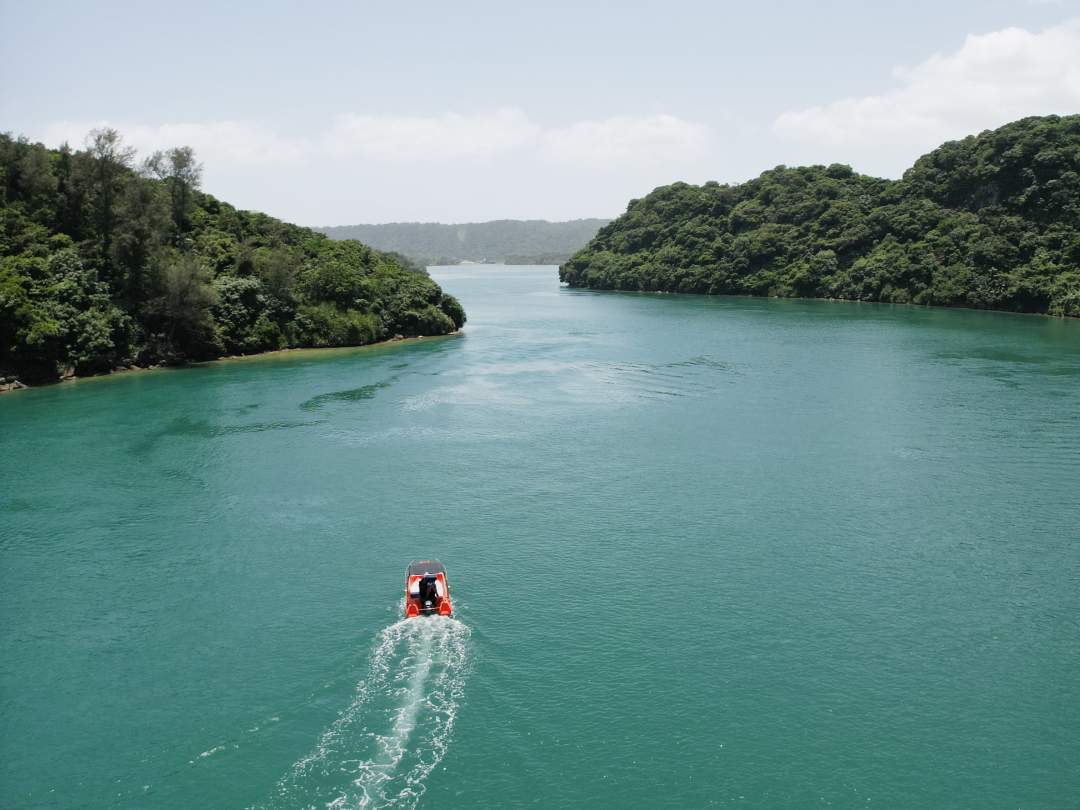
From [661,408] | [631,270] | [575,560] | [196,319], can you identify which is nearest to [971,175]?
[631,270]

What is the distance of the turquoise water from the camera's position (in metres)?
21.8

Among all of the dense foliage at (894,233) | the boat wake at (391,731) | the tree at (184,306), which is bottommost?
the boat wake at (391,731)

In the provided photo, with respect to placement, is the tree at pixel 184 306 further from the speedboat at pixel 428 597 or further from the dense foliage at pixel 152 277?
the speedboat at pixel 428 597

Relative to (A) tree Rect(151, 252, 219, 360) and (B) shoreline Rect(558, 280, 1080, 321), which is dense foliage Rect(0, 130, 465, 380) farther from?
(B) shoreline Rect(558, 280, 1080, 321)

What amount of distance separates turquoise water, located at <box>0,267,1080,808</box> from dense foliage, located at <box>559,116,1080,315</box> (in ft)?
205

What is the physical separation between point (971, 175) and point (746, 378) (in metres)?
80.8

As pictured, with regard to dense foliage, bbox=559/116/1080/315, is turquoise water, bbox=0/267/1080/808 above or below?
below

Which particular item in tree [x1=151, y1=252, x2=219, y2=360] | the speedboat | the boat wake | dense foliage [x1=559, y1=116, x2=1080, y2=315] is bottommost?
the boat wake

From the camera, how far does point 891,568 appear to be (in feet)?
108

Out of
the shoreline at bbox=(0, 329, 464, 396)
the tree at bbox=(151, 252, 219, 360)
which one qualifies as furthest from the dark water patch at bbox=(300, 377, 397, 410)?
the tree at bbox=(151, 252, 219, 360)

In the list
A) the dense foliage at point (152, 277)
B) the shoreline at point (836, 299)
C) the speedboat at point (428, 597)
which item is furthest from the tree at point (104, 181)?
the shoreline at point (836, 299)

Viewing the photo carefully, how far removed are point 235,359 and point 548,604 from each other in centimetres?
6308

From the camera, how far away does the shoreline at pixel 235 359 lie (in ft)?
225

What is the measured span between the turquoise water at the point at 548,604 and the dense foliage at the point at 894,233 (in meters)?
62.5
